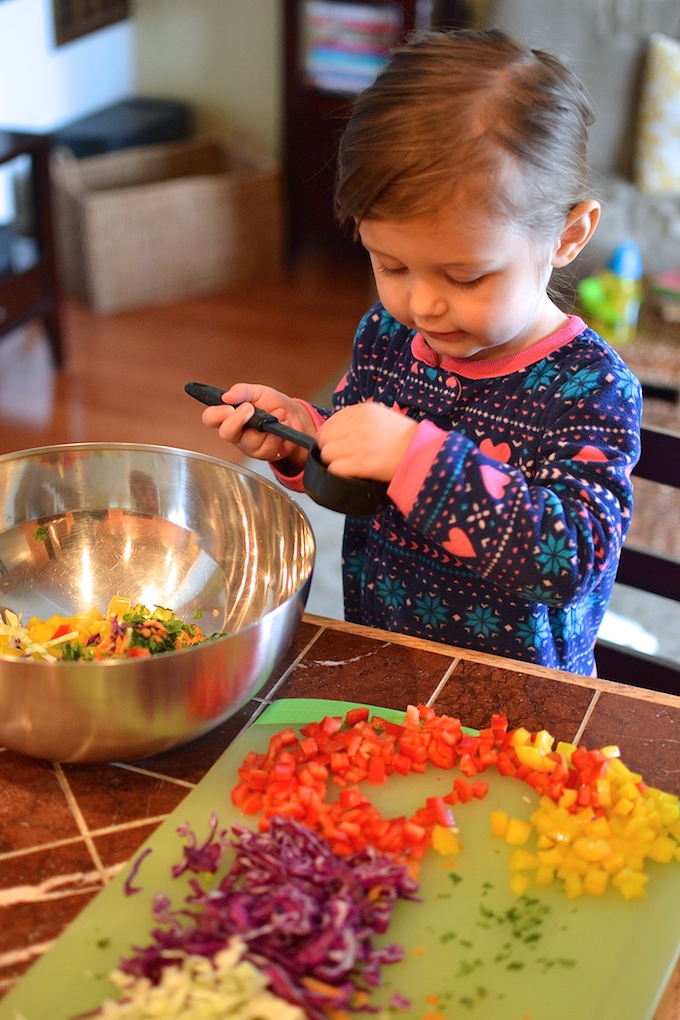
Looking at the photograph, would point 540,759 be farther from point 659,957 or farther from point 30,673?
point 30,673

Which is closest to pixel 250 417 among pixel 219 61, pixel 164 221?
pixel 164 221

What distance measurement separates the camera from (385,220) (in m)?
0.93

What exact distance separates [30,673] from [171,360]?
2.76 metres

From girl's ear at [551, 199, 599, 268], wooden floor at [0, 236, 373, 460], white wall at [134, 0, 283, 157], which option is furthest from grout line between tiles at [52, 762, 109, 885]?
white wall at [134, 0, 283, 157]

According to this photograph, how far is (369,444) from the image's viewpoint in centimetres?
95

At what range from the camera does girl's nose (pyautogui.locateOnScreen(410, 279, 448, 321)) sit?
A: 0.95 m

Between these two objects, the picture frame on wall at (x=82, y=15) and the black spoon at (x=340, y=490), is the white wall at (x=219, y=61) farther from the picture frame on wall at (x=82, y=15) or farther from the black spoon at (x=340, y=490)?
the black spoon at (x=340, y=490)

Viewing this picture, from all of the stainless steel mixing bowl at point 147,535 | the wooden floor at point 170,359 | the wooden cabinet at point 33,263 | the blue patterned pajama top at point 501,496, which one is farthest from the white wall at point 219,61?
the stainless steel mixing bowl at point 147,535

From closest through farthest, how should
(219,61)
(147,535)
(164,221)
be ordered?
(147,535) < (164,221) < (219,61)

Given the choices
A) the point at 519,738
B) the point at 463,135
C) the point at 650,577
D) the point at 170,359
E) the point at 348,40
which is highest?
the point at 463,135

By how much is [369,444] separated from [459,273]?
16cm

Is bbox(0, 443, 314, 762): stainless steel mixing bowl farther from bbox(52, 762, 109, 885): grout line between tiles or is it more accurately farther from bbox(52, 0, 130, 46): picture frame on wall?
bbox(52, 0, 130, 46): picture frame on wall

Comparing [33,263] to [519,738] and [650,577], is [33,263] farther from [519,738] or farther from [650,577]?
[519,738]

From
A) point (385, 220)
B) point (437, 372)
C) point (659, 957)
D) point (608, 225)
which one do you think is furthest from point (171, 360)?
point (659, 957)
